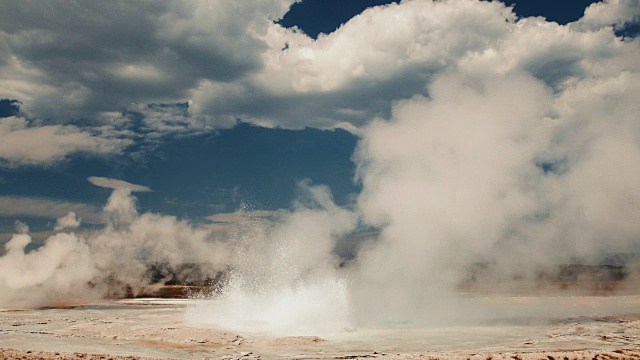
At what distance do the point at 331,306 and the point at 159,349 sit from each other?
13.1 metres

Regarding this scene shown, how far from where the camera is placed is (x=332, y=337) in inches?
1043

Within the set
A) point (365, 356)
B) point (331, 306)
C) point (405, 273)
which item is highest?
point (405, 273)

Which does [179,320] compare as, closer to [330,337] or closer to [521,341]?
[330,337]

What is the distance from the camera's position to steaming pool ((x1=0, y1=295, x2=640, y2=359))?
2248 centimetres

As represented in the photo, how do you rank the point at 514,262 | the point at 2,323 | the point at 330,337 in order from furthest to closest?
the point at 514,262
the point at 2,323
the point at 330,337

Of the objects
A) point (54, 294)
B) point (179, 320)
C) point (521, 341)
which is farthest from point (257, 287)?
point (54, 294)

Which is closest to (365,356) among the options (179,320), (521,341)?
(521,341)

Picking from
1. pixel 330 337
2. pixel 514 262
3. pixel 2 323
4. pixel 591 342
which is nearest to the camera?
pixel 591 342

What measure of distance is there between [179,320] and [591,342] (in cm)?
2763

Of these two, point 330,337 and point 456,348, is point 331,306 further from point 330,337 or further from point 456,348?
point 456,348

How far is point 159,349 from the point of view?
79.2 ft

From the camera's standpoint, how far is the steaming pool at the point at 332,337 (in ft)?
73.8

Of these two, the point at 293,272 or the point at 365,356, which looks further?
the point at 293,272

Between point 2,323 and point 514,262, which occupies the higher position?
point 514,262
